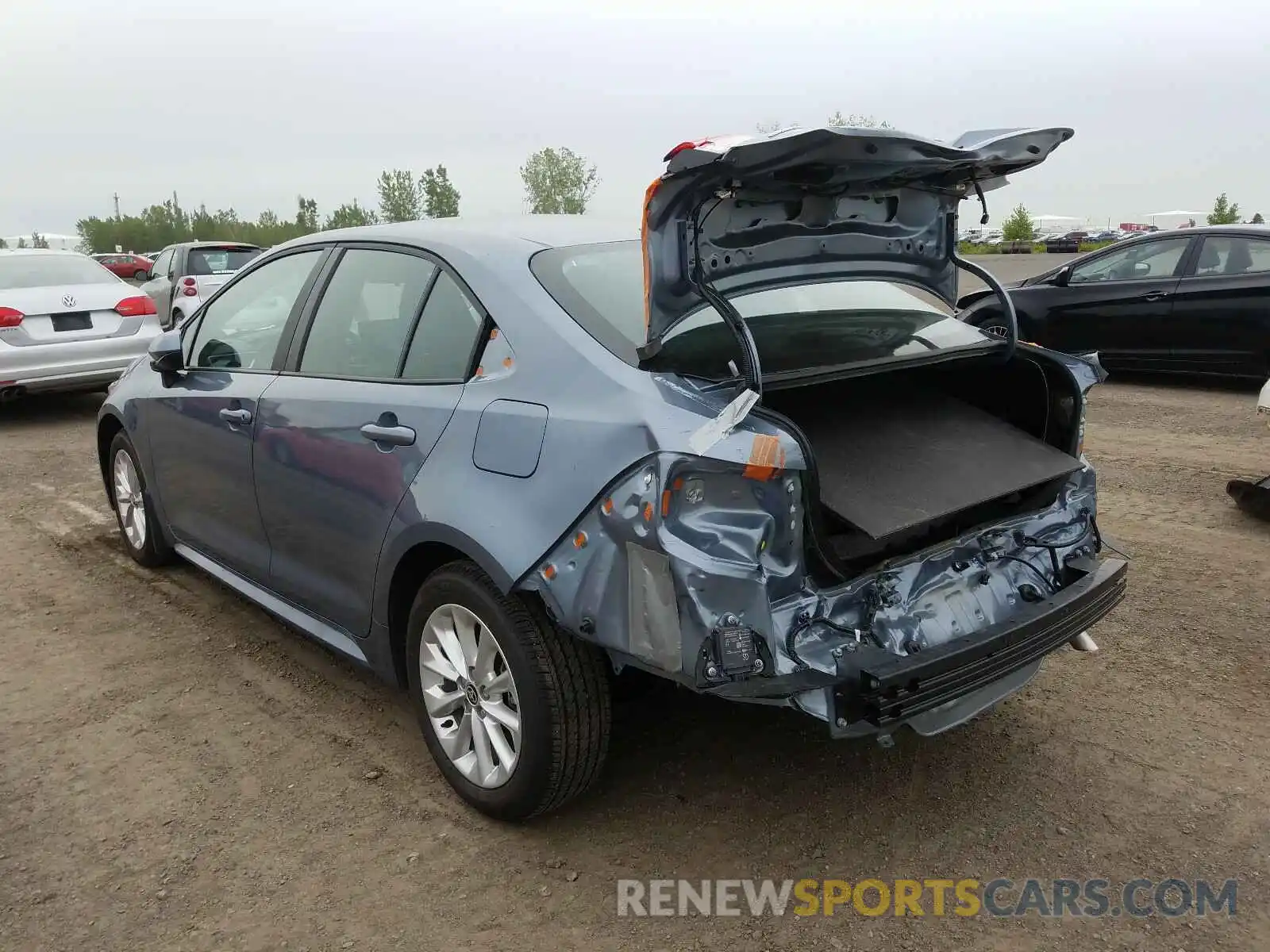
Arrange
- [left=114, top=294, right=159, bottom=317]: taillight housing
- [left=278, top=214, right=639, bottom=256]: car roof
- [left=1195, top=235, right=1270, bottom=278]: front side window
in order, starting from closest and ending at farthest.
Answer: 1. [left=278, top=214, right=639, bottom=256]: car roof
2. [left=1195, top=235, right=1270, bottom=278]: front side window
3. [left=114, top=294, right=159, bottom=317]: taillight housing

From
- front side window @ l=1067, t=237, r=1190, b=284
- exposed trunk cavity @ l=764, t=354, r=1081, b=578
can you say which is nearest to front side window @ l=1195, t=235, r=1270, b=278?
front side window @ l=1067, t=237, r=1190, b=284

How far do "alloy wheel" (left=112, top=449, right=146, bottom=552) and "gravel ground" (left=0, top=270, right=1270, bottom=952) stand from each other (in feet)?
2.14

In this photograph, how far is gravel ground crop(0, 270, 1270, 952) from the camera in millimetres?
2449

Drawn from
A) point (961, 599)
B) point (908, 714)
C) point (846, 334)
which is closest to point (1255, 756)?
point (961, 599)

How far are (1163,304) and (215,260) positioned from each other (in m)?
12.0

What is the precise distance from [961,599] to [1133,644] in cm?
157

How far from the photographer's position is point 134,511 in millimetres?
4906

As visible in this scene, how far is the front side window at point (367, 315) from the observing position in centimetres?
313

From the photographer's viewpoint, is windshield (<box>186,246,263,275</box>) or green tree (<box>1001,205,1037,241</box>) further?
green tree (<box>1001,205,1037,241</box>)

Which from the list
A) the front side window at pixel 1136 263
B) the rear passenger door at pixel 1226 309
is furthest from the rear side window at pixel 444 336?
the front side window at pixel 1136 263

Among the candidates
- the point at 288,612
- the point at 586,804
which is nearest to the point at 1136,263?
the point at 586,804

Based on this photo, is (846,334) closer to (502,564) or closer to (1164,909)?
(502,564)

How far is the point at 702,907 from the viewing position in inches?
98.8

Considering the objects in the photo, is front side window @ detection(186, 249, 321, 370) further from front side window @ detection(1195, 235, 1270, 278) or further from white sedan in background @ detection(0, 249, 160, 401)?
front side window @ detection(1195, 235, 1270, 278)
